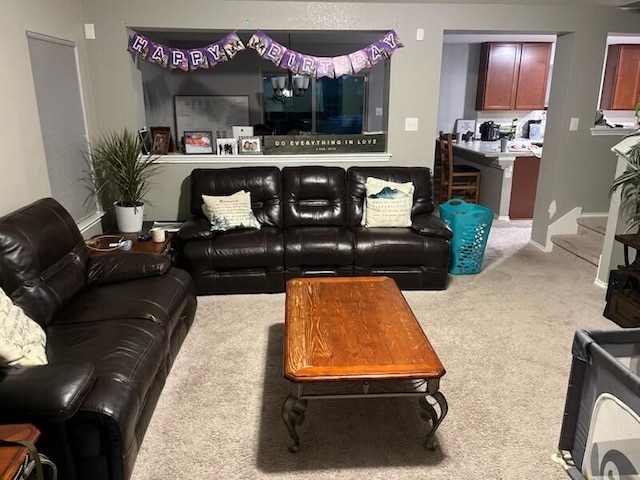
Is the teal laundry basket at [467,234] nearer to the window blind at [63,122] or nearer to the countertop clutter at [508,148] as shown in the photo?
the countertop clutter at [508,148]

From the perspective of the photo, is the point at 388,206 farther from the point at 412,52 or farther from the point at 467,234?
the point at 412,52

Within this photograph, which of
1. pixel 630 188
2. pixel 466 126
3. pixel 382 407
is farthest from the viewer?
pixel 466 126

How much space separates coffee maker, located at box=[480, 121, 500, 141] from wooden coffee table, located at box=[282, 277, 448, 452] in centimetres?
507

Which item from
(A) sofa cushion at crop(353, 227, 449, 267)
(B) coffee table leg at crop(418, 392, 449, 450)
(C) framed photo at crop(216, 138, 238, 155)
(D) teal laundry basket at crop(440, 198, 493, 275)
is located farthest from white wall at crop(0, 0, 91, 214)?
(D) teal laundry basket at crop(440, 198, 493, 275)

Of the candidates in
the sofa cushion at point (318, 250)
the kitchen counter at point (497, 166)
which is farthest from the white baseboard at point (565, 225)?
the sofa cushion at point (318, 250)

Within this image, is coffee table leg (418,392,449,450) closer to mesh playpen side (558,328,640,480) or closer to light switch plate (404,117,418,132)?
mesh playpen side (558,328,640,480)

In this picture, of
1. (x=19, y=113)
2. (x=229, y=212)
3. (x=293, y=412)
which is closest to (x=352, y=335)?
(x=293, y=412)

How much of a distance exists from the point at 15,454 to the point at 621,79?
7.76 meters

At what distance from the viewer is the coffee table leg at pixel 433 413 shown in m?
2.14

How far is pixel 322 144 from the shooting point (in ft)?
15.5

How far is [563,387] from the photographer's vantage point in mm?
2723

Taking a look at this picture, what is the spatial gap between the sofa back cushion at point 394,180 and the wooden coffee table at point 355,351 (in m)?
1.56

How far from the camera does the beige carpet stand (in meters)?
2.16

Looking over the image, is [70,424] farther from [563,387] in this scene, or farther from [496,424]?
[563,387]
